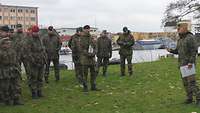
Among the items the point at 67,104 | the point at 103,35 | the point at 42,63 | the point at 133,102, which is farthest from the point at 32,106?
the point at 103,35

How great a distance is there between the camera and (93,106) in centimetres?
1184

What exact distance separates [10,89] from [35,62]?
1.36 metres

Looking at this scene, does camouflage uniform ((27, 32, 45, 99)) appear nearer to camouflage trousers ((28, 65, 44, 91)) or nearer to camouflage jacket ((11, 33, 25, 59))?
camouflage trousers ((28, 65, 44, 91))

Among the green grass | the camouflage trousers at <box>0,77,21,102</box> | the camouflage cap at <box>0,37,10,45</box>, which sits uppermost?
the camouflage cap at <box>0,37,10,45</box>

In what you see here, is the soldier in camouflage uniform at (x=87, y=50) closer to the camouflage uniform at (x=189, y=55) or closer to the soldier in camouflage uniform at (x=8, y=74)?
the soldier in camouflage uniform at (x=8, y=74)

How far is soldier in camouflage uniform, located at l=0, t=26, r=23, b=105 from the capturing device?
1205 cm

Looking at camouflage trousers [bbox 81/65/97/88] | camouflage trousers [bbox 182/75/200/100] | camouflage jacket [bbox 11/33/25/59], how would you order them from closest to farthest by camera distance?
camouflage trousers [bbox 182/75/200/100]
camouflage jacket [bbox 11/33/25/59]
camouflage trousers [bbox 81/65/97/88]

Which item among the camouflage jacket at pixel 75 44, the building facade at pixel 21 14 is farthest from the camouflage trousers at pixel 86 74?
the building facade at pixel 21 14

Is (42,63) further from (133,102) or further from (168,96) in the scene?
(168,96)

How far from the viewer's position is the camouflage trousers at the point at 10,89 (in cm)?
1207

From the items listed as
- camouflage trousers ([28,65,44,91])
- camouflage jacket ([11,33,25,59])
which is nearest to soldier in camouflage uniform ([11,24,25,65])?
camouflage jacket ([11,33,25,59])

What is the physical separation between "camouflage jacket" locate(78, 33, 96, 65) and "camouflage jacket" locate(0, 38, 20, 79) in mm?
2716

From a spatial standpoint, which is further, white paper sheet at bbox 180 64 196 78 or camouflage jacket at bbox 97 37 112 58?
camouflage jacket at bbox 97 37 112 58

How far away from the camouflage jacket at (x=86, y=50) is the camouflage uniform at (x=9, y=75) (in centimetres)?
268
